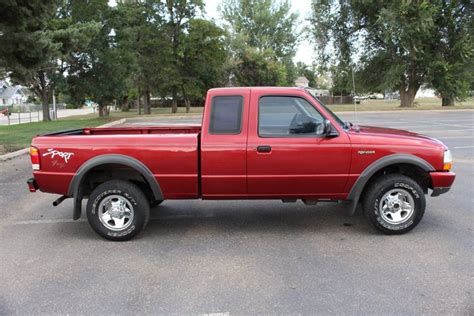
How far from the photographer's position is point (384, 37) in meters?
33.1

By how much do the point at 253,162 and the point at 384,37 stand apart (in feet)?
105

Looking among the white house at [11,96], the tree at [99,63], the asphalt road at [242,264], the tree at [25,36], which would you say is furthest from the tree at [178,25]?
the white house at [11,96]

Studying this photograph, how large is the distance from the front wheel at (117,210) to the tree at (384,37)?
101 feet

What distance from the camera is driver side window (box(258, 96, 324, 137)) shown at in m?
4.89

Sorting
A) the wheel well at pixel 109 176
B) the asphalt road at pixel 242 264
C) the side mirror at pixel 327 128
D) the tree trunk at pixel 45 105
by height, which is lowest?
the asphalt road at pixel 242 264

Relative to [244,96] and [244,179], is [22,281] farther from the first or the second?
[244,96]

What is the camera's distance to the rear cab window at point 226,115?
4887mm

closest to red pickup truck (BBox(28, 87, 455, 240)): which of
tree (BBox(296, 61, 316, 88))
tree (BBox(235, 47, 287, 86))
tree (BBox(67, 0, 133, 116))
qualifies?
tree (BBox(67, 0, 133, 116))

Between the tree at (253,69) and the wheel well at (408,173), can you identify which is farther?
the tree at (253,69)

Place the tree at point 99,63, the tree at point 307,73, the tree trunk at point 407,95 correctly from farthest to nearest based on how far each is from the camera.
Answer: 1. the tree at point 307,73
2. the tree trunk at point 407,95
3. the tree at point 99,63

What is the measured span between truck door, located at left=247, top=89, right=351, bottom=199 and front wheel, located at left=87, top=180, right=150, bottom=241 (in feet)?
4.39

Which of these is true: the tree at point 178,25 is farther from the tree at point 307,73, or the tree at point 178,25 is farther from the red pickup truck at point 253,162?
the tree at point 307,73

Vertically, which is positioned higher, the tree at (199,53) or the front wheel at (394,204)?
the tree at (199,53)

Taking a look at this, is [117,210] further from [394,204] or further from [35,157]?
[394,204]
